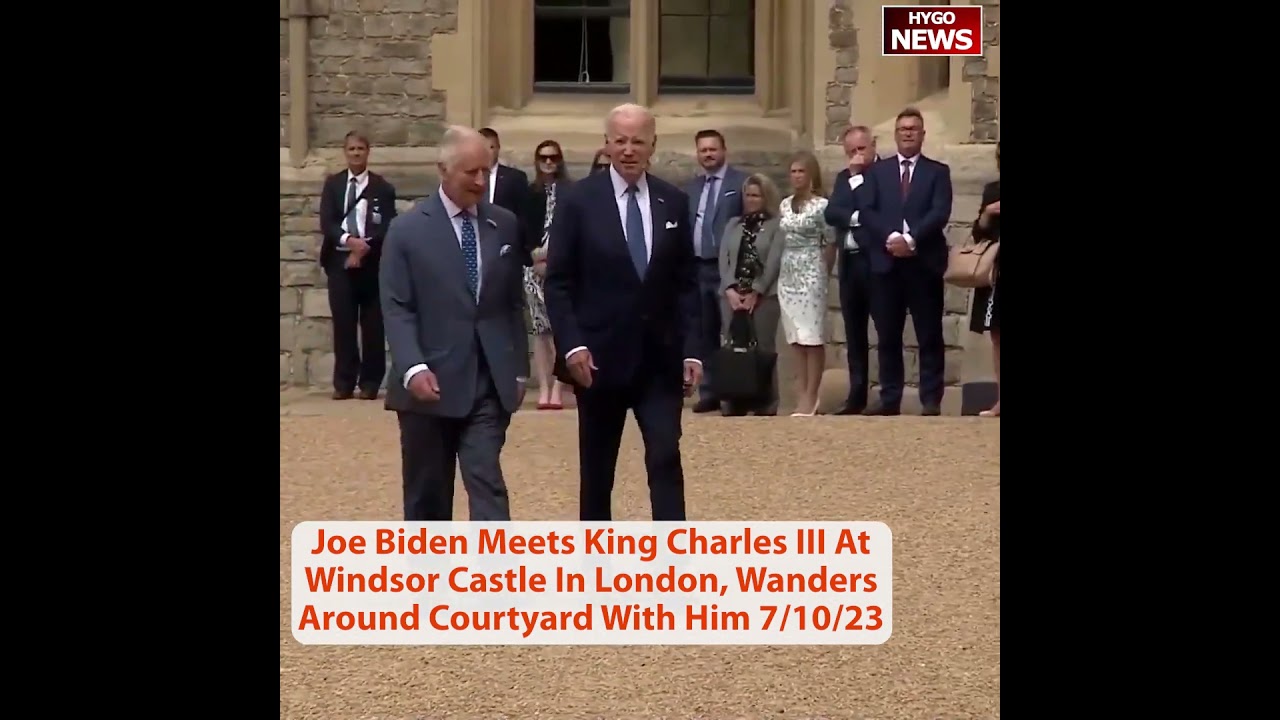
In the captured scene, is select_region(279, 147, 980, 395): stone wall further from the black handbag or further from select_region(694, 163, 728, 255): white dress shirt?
the black handbag

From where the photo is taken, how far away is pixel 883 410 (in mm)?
8156

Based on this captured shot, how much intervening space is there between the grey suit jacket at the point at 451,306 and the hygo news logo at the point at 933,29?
4.67ft

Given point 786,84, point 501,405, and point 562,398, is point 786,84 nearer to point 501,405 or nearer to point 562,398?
point 562,398

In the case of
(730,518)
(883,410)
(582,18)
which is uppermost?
(582,18)

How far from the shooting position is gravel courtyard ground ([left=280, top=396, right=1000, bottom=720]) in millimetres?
5430

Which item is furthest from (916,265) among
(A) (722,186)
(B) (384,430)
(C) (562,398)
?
(B) (384,430)

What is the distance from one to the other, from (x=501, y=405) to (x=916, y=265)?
2572 millimetres

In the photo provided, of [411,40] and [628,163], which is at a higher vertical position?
[411,40]

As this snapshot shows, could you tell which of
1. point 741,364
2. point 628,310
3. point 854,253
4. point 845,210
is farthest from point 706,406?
point 628,310

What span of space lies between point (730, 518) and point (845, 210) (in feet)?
7.38

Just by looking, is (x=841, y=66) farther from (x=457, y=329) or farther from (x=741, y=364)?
(x=457, y=329)

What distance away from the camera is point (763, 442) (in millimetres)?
7609

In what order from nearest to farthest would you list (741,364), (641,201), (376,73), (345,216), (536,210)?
(641,201)
(536,210)
(741,364)
(345,216)
(376,73)
